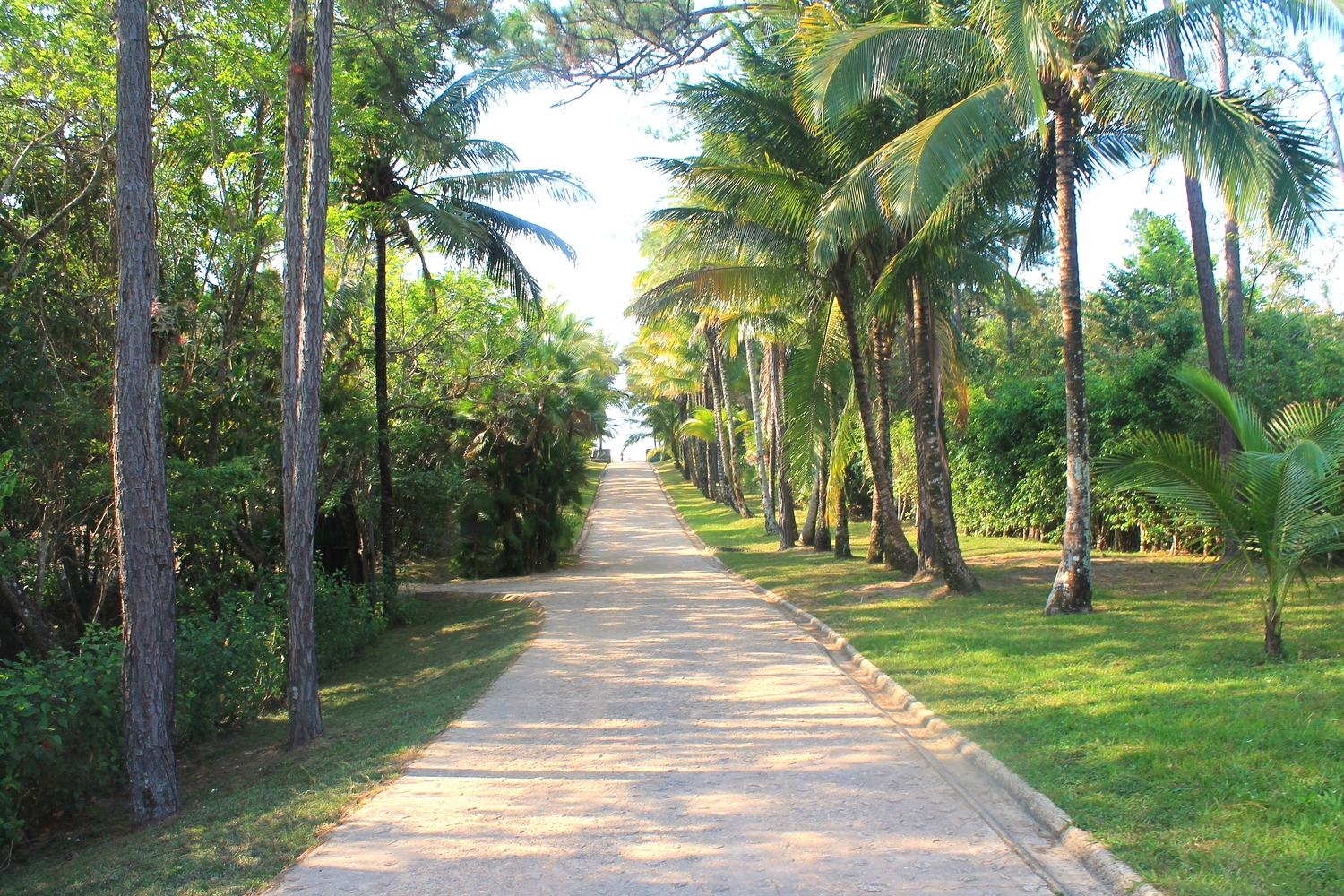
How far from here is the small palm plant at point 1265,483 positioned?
23.3ft

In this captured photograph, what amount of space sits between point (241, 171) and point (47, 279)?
320cm

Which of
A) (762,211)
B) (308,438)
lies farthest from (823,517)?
(308,438)

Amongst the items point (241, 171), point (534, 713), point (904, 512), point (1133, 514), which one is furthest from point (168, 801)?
point (904, 512)

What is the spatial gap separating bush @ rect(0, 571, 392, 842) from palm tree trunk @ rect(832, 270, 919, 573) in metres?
9.64

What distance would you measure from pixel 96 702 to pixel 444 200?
1199 cm

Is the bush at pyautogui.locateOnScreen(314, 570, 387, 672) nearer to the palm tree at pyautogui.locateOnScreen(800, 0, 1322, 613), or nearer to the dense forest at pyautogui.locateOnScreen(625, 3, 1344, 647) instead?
the dense forest at pyautogui.locateOnScreen(625, 3, 1344, 647)

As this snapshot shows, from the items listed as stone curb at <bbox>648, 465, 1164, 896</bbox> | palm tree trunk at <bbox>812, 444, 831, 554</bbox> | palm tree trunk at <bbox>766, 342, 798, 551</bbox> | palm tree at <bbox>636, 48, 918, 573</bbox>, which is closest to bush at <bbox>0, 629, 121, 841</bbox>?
stone curb at <bbox>648, 465, 1164, 896</bbox>

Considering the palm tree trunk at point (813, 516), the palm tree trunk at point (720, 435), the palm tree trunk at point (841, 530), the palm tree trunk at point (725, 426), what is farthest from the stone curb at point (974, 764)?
the palm tree trunk at point (720, 435)

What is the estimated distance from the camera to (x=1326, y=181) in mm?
9336

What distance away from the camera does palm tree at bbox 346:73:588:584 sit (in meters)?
15.6

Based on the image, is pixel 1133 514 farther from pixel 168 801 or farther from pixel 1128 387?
pixel 168 801

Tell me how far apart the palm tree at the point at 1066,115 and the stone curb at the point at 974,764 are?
9.26 feet

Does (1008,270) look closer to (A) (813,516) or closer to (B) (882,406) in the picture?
(B) (882,406)

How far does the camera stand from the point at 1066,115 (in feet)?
35.7
